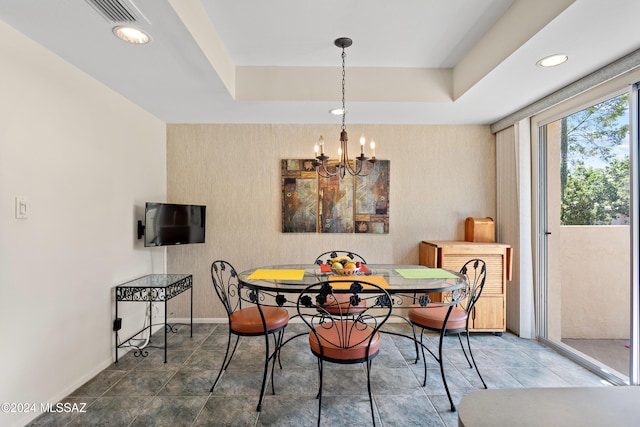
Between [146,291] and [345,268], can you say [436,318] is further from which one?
[146,291]

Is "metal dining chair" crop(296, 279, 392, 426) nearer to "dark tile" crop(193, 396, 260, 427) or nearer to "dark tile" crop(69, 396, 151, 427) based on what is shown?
"dark tile" crop(193, 396, 260, 427)

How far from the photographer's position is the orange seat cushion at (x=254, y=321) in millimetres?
2170

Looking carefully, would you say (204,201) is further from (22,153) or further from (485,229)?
(485,229)

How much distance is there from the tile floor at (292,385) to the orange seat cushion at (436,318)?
0.45m

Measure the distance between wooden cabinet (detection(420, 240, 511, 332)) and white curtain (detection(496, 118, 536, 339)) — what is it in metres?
0.15

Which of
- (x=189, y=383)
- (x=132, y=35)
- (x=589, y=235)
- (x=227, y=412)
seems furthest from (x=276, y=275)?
(x=589, y=235)

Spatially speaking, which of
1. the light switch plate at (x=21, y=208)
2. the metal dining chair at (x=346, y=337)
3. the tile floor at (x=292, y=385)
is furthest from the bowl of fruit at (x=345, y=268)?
the light switch plate at (x=21, y=208)

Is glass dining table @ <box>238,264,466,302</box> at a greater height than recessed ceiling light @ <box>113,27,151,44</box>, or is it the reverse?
recessed ceiling light @ <box>113,27,151,44</box>

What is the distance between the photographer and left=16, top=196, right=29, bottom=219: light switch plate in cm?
182

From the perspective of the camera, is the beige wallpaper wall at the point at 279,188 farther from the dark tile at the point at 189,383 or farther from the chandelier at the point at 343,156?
the dark tile at the point at 189,383

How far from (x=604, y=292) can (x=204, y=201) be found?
4050 millimetres

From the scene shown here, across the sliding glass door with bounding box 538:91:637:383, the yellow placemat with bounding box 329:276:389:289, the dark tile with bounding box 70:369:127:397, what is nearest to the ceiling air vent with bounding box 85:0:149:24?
the yellow placemat with bounding box 329:276:389:289

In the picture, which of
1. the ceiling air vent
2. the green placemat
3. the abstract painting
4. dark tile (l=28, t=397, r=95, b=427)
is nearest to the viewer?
the ceiling air vent

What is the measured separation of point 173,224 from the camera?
3.12 m
